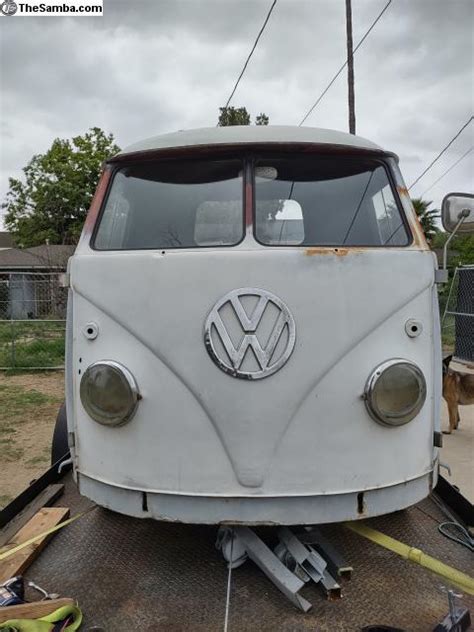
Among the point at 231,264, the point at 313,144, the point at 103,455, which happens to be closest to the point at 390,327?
the point at 231,264

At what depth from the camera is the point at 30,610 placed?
6.83 ft

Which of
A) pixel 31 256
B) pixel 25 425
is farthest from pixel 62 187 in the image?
pixel 25 425

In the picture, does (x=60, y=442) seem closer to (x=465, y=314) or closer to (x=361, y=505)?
(x=361, y=505)

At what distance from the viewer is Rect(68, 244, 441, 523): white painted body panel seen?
2336 mm

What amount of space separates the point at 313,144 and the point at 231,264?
84cm

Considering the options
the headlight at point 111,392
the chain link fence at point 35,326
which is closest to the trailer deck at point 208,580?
the headlight at point 111,392

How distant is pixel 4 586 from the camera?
2.29m

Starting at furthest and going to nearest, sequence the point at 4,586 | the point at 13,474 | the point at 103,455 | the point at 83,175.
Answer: the point at 83,175, the point at 13,474, the point at 103,455, the point at 4,586

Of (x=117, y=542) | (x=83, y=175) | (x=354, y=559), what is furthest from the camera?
(x=83, y=175)

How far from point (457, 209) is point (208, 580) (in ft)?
7.61

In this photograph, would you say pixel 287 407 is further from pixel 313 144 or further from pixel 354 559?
pixel 313 144

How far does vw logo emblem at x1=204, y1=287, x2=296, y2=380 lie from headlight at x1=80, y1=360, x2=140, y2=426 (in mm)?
393

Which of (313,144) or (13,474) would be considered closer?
(313,144)

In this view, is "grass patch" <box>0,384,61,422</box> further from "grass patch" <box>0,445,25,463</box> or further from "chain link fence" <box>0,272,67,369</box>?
"chain link fence" <box>0,272,67,369</box>
